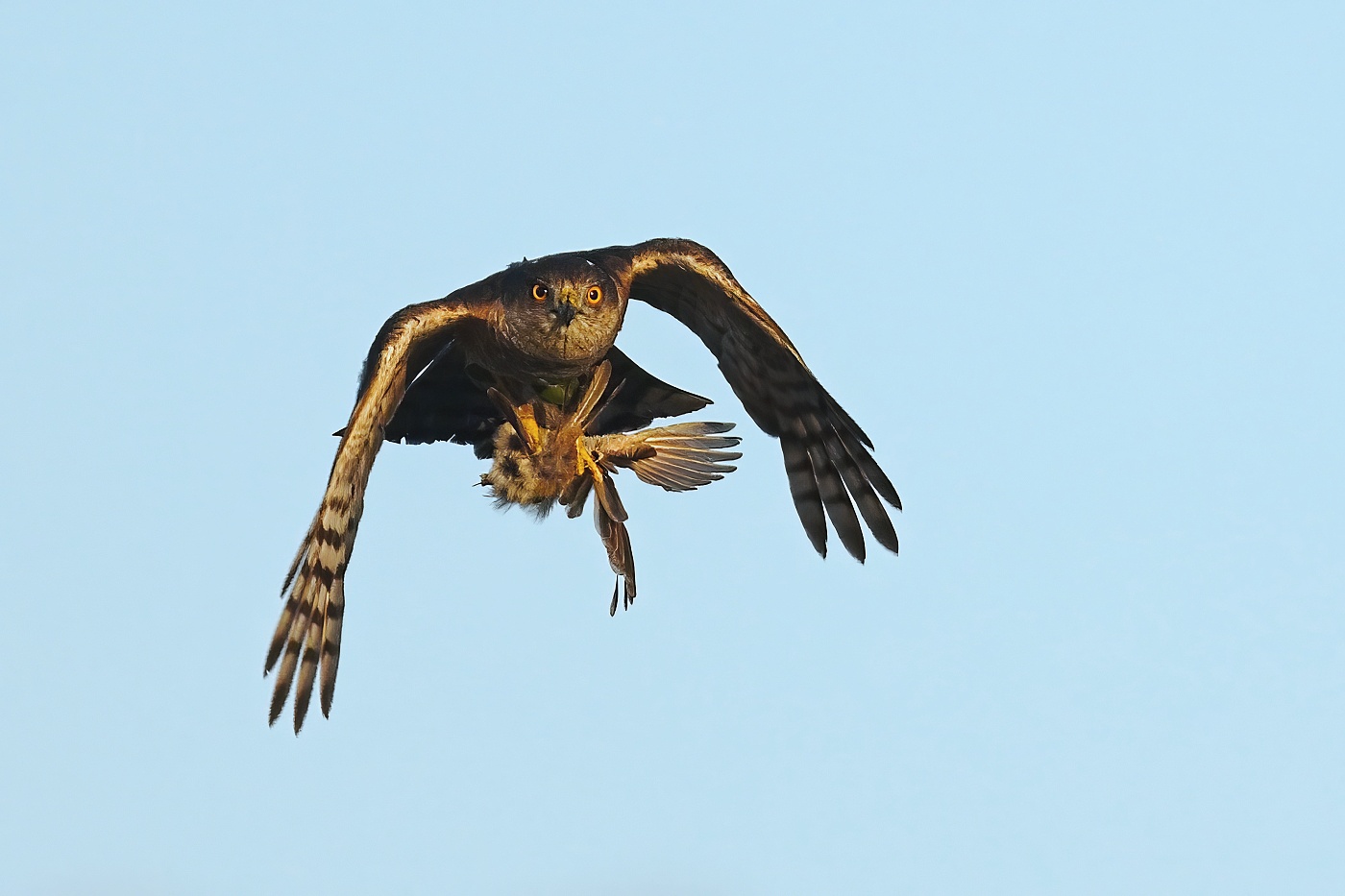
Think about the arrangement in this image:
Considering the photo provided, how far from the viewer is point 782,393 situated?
15.4m

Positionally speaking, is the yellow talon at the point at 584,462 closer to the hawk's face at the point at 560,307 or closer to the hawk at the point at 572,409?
the hawk at the point at 572,409

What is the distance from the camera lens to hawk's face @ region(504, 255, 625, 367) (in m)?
13.9

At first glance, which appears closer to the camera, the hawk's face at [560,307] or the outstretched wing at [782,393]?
the hawk's face at [560,307]

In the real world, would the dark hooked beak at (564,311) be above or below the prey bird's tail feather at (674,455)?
above

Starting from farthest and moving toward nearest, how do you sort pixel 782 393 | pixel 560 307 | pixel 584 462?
1. pixel 782 393
2. pixel 584 462
3. pixel 560 307

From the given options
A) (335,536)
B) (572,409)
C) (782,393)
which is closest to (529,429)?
(572,409)

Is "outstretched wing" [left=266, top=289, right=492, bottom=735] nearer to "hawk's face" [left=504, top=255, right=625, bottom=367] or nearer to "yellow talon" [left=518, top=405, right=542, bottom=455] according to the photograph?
"hawk's face" [left=504, top=255, right=625, bottom=367]

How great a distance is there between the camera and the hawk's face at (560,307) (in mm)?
13875

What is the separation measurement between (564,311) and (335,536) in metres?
1.87

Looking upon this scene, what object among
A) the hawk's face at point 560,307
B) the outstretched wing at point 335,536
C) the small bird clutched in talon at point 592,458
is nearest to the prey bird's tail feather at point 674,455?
the small bird clutched in talon at point 592,458

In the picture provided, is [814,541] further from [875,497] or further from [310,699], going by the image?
[310,699]

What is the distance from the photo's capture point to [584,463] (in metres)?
14.6

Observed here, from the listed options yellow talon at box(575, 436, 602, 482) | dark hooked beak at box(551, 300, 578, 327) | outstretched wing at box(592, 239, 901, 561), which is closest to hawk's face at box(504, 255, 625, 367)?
dark hooked beak at box(551, 300, 578, 327)

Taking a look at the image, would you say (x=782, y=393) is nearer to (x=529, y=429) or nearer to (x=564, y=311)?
(x=529, y=429)
